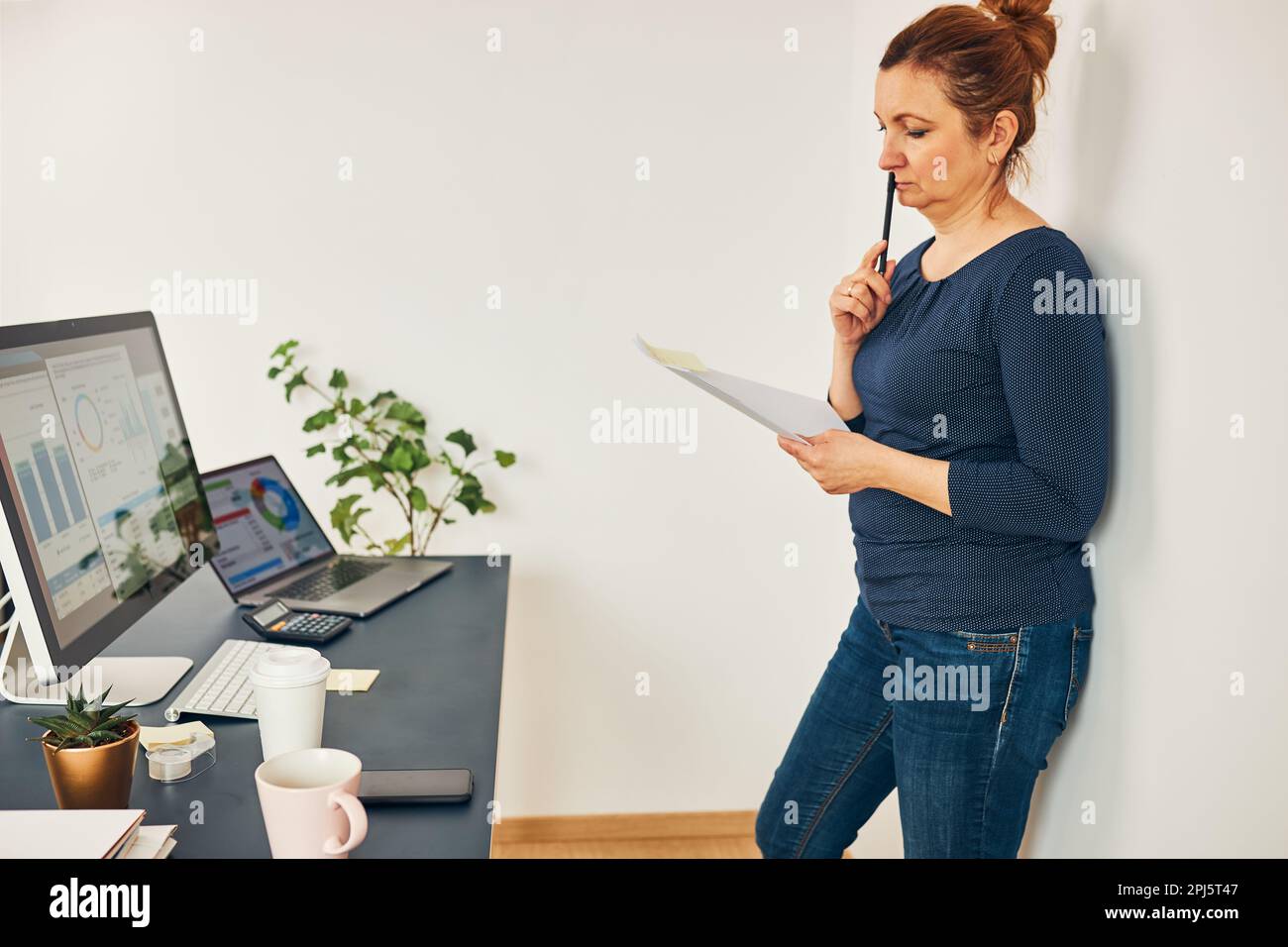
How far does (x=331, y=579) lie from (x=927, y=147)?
1.37 metres

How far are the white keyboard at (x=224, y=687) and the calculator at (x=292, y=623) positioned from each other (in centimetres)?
8

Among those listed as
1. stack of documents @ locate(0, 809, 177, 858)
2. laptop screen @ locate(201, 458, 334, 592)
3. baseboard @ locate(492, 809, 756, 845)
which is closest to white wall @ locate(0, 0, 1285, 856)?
baseboard @ locate(492, 809, 756, 845)

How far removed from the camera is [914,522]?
158 cm

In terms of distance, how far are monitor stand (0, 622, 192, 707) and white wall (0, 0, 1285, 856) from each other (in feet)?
3.95

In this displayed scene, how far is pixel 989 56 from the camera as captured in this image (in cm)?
148

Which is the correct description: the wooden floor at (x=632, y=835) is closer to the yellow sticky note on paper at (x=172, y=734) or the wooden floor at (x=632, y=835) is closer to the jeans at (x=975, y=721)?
the jeans at (x=975, y=721)

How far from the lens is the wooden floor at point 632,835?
9.54 ft

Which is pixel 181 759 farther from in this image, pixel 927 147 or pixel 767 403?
pixel 927 147

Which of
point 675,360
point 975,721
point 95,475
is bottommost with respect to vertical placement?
point 975,721

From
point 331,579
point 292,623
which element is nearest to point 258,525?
point 331,579

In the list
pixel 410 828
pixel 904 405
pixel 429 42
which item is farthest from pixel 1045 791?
pixel 429 42

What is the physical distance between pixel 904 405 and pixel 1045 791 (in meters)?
0.67

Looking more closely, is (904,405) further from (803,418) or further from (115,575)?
(115,575)
